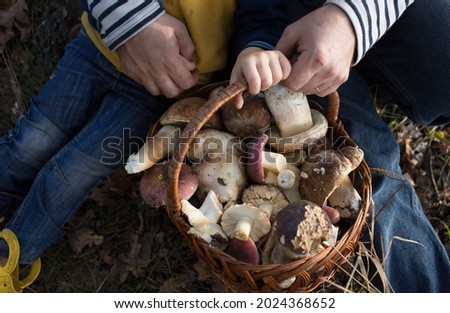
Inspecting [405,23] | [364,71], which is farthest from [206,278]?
[405,23]

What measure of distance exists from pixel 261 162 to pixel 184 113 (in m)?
0.35

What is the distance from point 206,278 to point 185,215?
71cm

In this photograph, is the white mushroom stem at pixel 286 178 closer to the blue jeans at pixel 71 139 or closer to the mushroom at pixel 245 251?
the mushroom at pixel 245 251

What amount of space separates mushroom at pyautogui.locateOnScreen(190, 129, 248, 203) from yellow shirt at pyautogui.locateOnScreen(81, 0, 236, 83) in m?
0.33

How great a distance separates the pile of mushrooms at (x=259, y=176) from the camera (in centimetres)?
153

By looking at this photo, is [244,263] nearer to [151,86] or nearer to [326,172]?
[326,172]

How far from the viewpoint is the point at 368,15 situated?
1579 mm

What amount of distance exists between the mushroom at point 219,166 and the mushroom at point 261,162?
5 cm

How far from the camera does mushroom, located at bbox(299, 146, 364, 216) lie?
159 cm

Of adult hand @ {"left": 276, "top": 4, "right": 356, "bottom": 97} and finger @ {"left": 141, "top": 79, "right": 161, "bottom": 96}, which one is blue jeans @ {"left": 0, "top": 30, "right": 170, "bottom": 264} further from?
adult hand @ {"left": 276, "top": 4, "right": 356, "bottom": 97}

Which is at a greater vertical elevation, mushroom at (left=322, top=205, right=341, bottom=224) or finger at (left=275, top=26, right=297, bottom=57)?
finger at (left=275, top=26, right=297, bottom=57)

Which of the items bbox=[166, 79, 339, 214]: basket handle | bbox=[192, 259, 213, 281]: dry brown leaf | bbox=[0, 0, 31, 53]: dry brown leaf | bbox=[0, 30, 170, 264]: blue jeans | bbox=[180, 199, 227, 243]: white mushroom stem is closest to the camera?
bbox=[166, 79, 339, 214]: basket handle

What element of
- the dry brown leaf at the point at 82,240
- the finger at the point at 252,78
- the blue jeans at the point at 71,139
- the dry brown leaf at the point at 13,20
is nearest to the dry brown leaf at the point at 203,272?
the dry brown leaf at the point at 82,240

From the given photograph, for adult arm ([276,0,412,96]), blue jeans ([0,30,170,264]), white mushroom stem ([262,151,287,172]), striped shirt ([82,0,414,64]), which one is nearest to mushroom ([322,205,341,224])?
white mushroom stem ([262,151,287,172])
